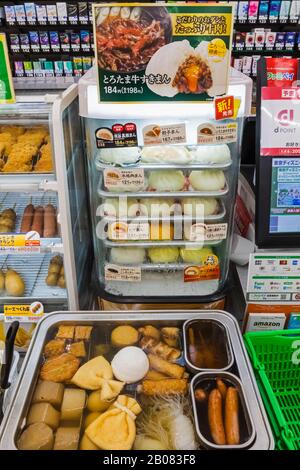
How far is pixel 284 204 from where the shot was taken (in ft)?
5.59

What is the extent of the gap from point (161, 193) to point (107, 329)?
0.64 m

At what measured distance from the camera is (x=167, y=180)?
1.73 metres

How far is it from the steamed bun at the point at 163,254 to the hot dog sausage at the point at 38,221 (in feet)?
1.83

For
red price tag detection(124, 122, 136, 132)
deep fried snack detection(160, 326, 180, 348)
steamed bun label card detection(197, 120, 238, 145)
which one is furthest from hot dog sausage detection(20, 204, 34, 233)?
steamed bun label card detection(197, 120, 238, 145)

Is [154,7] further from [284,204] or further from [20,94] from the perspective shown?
[284,204]

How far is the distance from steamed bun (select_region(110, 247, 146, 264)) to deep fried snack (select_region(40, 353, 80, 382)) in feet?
1.66

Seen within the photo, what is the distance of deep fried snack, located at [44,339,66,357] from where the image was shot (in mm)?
1608

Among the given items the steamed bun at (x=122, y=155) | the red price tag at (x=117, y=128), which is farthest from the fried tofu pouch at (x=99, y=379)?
the red price tag at (x=117, y=128)

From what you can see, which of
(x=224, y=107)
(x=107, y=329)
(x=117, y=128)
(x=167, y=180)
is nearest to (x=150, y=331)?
(x=107, y=329)

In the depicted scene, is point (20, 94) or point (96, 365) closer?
point (96, 365)

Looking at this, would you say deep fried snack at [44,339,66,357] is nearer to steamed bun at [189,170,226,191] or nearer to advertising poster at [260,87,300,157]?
steamed bun at [189,170,226,191]

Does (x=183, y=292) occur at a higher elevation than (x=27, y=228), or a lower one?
lower
